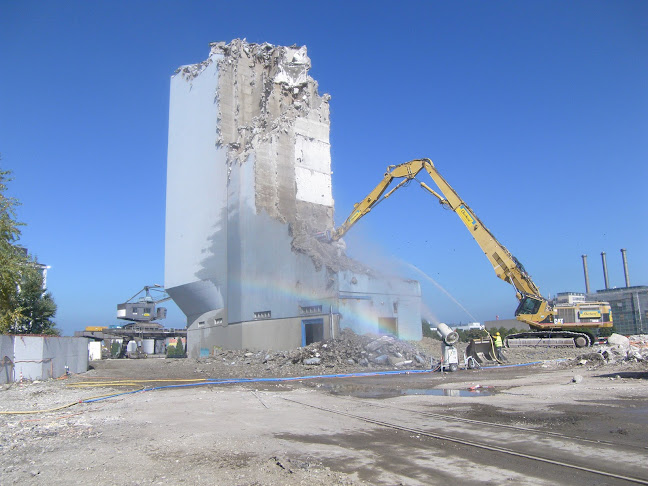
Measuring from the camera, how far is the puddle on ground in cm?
1334

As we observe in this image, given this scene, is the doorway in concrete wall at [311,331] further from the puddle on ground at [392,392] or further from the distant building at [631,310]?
the distant building at [631,310]

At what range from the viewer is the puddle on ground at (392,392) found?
13344 millimetres

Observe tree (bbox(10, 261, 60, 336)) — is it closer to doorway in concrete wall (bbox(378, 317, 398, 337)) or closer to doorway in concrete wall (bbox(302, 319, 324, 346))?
doorway in concrete wall (bbox(302, 319, 324, 346))

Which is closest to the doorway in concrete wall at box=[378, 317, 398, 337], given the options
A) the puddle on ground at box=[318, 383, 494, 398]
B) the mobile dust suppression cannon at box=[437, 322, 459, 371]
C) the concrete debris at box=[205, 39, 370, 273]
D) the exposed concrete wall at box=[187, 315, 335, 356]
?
the exposed concrete wall at box=[187, 315, 335, 356]

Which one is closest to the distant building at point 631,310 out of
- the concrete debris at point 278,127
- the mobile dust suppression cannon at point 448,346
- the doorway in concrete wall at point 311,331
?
the concrete debris at point 278,127

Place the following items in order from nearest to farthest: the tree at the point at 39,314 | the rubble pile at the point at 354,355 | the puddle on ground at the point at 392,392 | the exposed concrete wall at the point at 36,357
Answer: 1. the puddle on ground at the point at 392,392
2. the exposed concrete wall at the point at 36,357
3. the rubble pile at the point at 354,355
4. the tree at the point at 39,314

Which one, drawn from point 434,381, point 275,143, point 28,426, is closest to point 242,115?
point 275,143

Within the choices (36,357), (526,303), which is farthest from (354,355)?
(36,357)

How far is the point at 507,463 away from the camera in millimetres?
6012

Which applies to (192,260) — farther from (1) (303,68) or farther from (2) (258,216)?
(1) (303,68)

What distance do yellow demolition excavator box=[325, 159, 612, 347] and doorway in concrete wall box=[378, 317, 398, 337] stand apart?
738cm


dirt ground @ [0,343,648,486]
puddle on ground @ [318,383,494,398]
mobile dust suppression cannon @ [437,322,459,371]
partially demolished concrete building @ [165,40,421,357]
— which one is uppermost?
partially demolished concrete building @ [165,40,421,357]

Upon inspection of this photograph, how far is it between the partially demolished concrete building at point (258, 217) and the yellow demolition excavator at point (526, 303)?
7563 millimetres

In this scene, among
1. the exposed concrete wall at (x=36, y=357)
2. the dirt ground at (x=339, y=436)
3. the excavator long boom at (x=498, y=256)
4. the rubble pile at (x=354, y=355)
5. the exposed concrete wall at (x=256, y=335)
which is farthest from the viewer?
the exposed concrete wall at (x=256, y=335)
